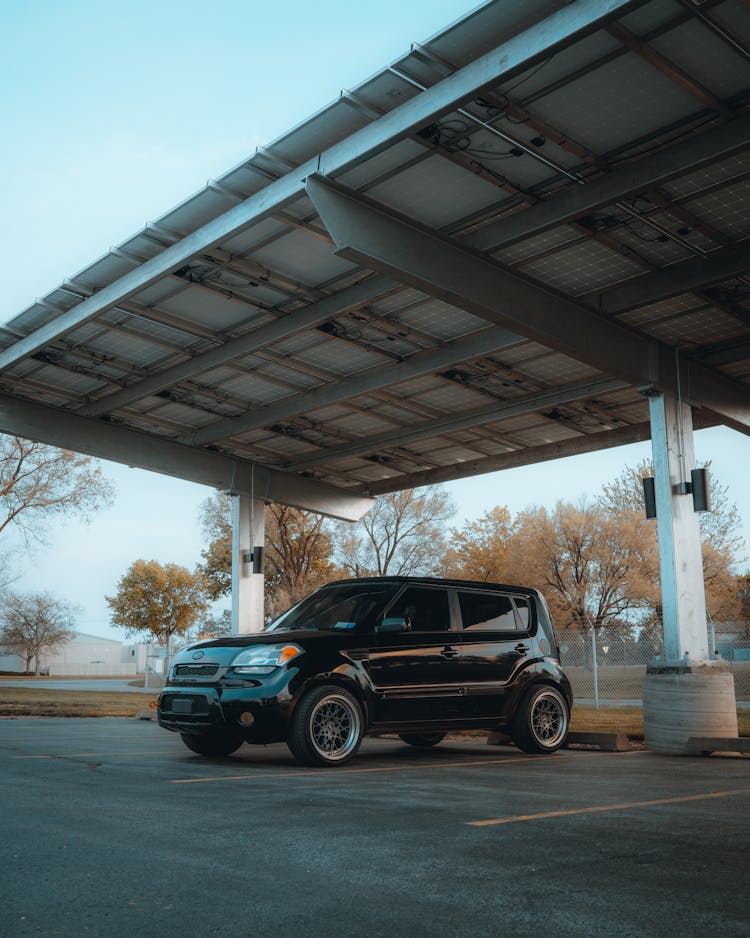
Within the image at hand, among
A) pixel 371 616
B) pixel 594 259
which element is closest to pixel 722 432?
pixel 594 259

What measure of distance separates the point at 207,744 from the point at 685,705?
258 inches

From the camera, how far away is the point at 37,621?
236 feet

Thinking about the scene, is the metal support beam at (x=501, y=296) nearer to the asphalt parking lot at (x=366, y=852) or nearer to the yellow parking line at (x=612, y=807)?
the asphalt parking lot at (x=366, y=852)

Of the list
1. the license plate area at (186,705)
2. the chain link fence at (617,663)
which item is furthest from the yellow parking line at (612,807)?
the chain link fence at (617,663)

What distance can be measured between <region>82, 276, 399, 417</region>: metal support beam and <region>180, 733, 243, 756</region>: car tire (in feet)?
22.0

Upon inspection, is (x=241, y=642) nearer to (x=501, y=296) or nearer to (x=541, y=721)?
(x=541, y=721)

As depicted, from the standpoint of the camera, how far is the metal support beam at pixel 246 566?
2227cm

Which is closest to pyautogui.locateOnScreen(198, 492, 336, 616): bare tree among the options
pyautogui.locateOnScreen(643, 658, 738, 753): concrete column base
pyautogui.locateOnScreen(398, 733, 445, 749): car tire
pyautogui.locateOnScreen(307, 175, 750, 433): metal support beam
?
pyautogui.locateOnScreen(307, 175, 750, 433): metal support beam

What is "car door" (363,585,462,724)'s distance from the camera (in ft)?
31.6

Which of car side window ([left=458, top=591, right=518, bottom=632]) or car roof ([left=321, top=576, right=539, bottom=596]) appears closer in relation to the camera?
car roof ([left=321, top=576, right=539, bottom=596])

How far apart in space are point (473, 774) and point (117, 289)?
29.8 ft

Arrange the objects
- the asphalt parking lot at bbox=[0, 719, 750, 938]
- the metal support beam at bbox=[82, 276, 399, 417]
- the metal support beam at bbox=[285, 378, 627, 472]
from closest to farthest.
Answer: the asphalt parking lot at bbox=[0, 719, 750, 938]
the metal support beam at bbox=[82, 276, 399, 417]
the metal support beam at bbox=[285, 378, 627, 472]

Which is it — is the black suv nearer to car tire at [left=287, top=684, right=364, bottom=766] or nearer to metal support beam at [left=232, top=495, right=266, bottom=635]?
car tire at [left=287, top=684, right=364, bottom=766]

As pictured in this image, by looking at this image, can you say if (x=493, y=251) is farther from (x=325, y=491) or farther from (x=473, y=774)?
(x=325, y=491)
